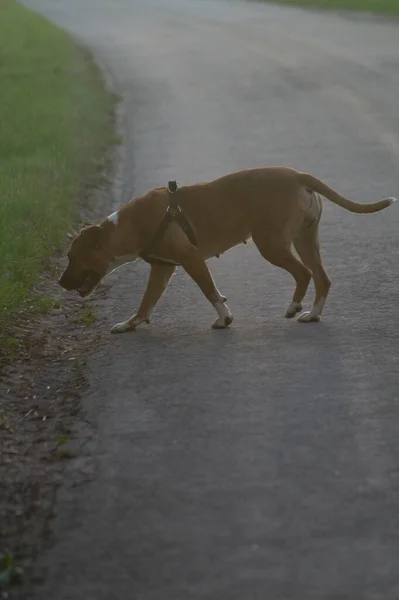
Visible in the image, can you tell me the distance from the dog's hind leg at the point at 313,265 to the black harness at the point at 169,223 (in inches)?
29.1

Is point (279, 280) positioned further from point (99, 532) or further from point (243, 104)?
point (243, 104)

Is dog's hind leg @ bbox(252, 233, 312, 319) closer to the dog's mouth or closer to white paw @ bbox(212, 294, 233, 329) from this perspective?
white paw @ bbox(212, 294, 233, 329)

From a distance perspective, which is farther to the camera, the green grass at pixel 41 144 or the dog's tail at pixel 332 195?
the green grass at pixel 41 144

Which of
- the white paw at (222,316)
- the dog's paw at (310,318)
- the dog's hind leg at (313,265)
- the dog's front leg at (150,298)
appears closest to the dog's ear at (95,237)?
the dog's front leg at (150,298)

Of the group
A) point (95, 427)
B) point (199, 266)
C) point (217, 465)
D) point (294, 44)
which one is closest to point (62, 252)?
point (199, 266)

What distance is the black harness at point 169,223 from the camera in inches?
317

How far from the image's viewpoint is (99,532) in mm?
4953

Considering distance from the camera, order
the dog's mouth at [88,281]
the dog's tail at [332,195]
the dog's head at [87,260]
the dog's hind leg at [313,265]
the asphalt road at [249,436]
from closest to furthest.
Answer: the asphalt road at [249,436], the dog's tail at [332,195], the dog's hind leg at [313,265], the dog's head at [87,260], the dog's mouth at [88,281]

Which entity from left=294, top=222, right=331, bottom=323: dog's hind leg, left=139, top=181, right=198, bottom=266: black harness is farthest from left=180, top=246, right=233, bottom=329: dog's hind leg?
left=294, top=222, right=331, bottom=323: dog's hind leg

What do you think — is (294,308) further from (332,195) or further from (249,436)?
(249,436)

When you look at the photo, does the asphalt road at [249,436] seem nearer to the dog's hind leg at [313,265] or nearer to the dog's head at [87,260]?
the dog's hind leg at [313,265]

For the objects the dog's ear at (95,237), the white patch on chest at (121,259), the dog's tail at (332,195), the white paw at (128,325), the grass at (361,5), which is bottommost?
the grass at (361,5)

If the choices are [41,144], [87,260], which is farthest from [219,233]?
[41,144]

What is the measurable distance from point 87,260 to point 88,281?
0.16 meters
